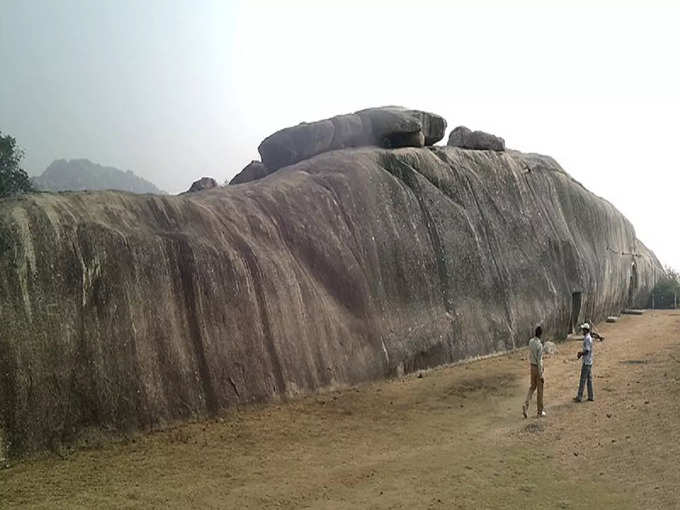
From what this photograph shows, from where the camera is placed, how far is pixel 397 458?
34.9ft

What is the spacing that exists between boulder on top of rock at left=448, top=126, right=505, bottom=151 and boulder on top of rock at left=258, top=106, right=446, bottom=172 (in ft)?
10.1

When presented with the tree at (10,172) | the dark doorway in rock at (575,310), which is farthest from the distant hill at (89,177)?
the dark doorway in rock at (575,310)

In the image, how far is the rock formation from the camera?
35.6 ft

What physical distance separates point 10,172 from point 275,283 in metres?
19.6

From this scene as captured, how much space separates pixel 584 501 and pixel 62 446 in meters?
8.47

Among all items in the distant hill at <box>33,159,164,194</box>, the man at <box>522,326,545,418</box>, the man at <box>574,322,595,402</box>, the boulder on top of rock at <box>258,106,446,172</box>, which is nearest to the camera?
the man at <box>522,326,545,418</box>

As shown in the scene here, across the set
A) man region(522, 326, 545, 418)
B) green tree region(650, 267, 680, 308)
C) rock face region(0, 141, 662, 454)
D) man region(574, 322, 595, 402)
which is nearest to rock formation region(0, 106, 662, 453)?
rock face region(0, 141, 662, 454)

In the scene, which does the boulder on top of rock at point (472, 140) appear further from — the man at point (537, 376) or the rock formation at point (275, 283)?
the man at point (537, 376)

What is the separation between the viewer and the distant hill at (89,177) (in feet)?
378

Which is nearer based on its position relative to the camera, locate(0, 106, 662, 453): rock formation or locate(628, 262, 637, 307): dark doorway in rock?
locate(0, 106, 662, 453): rock formation

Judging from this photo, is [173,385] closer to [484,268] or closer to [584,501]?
[584,501]

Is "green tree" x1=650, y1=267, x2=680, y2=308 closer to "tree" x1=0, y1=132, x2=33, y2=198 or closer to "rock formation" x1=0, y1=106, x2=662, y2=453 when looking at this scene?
"rock formation" x1=0, y1=106, x2=662, y2=453

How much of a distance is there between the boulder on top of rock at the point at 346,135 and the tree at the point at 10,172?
41.1 ft

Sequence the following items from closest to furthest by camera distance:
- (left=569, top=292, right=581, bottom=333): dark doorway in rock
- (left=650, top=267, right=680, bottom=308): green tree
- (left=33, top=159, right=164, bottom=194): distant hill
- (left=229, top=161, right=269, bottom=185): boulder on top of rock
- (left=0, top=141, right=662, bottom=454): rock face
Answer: (left=0, top=141, right=662, bottom=454): rock face, (left=229, top=161, right=269, bottom=185): boulder on top of rock, (left=569, top=292, right=581, bottom=333): dark doorway in rock, (left=650, top=267, right=680, bottom=308): green tree, (left=33, top=159, right=164, bottom=194): distant hill
